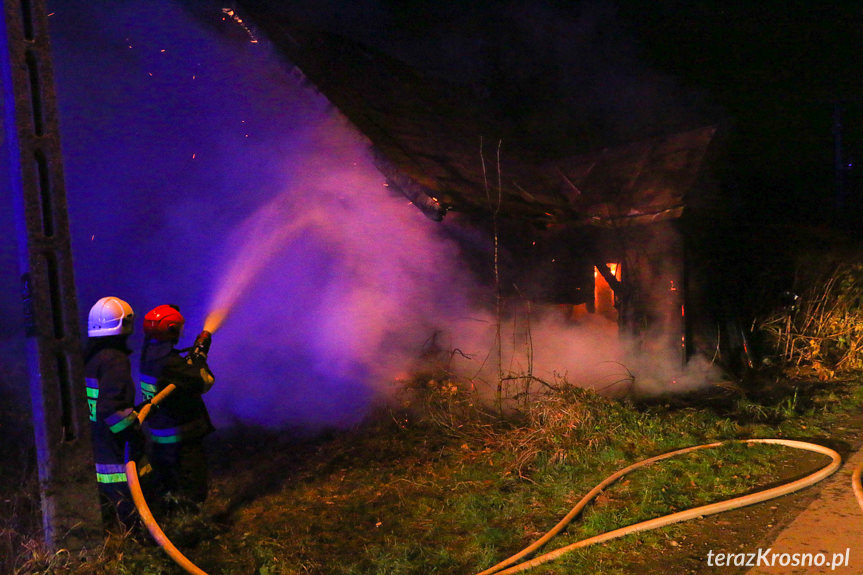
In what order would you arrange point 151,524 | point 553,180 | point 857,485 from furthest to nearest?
1. point 553,180
2. point 857,485
3. point 151,524

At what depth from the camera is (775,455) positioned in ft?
16.9

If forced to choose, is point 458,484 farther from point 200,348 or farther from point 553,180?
point 553,180

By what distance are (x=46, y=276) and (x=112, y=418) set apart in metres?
1.11

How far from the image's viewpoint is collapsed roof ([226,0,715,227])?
7684mm

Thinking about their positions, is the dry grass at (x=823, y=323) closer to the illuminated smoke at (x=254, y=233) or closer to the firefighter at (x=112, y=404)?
the illuminated smoke at (x=254, y=233)

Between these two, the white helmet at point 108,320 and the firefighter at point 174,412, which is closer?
Result: the white helmet at point 108,320

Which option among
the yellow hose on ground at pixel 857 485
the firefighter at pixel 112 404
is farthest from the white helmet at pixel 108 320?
the yellow hose on ground at pixel 857 485

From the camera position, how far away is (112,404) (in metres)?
4.04

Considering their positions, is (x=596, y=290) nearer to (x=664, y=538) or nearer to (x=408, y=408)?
(x=408, y=408)

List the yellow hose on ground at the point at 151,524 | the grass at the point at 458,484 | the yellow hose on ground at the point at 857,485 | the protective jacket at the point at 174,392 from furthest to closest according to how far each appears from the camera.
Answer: the protective jacket at the point at 174,392 → the yellow hose on ground at the point at 857,485 → the grass at the point at 458,484 → the yellow hose on ground at the point at 151,524

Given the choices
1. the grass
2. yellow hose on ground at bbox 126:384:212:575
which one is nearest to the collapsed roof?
the grass

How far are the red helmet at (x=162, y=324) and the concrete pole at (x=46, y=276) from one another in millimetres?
984

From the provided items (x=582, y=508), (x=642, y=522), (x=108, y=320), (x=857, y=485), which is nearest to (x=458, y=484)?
(x=582, y=508)

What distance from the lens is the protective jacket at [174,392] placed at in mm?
4492
